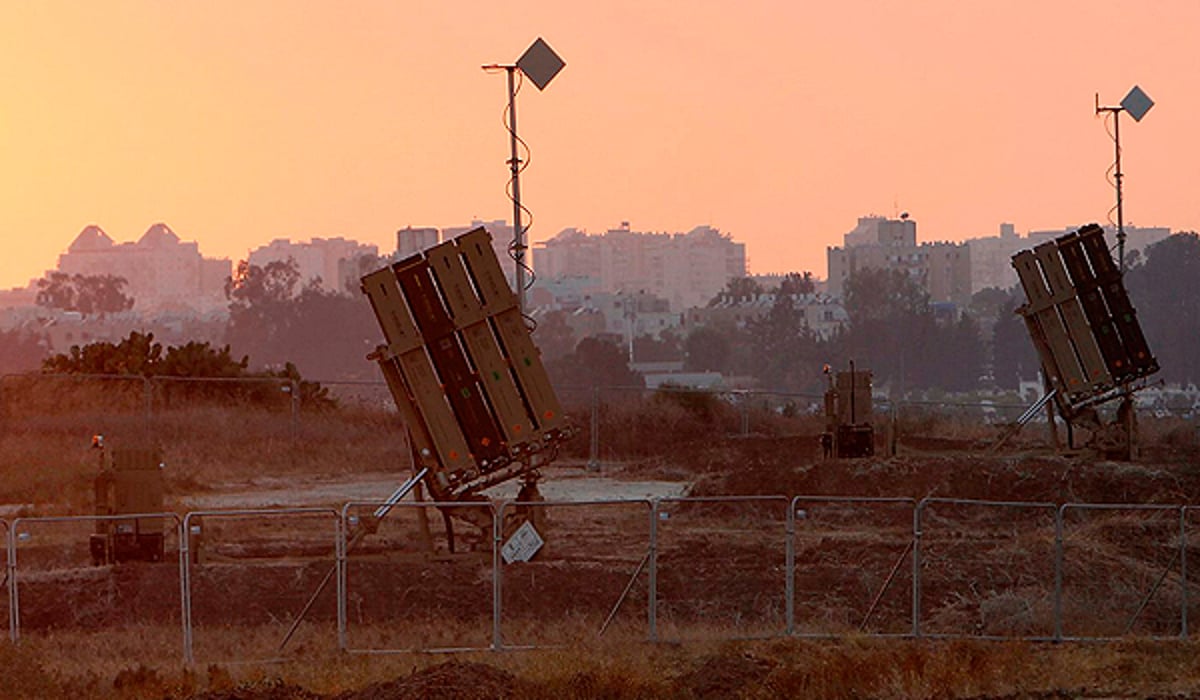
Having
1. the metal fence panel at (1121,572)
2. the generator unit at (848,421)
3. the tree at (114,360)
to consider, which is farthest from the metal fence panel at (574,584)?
the tree at (114,360)

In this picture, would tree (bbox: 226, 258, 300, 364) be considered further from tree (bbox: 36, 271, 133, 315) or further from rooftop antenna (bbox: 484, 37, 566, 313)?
rooftop antenna (bbox: 484, 37, 566, 313)

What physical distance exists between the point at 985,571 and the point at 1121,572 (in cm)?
178

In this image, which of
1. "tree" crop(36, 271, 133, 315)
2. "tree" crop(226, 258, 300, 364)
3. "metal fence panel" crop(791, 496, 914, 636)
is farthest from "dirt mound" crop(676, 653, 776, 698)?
"tree" crop(36, 271, 133, 315)

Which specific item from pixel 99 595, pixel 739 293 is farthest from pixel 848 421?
pixel 739 293

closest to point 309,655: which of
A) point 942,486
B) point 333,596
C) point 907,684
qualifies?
point 333,596

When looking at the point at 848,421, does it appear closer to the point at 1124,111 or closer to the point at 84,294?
the point at 1124,111

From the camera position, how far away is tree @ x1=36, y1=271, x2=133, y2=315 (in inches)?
7628

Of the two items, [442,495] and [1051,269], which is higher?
[1051,269]

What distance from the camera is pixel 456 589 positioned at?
89.7 ft

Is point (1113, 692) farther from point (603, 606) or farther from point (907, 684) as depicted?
point (603, 606)

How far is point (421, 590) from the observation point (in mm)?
27219

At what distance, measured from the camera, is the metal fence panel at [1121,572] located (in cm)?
2516

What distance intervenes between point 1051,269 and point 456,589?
57.5ft

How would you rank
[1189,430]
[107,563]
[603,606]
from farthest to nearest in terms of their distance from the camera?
1. [1189,430]
2. [107,563]
3. [603,606]
